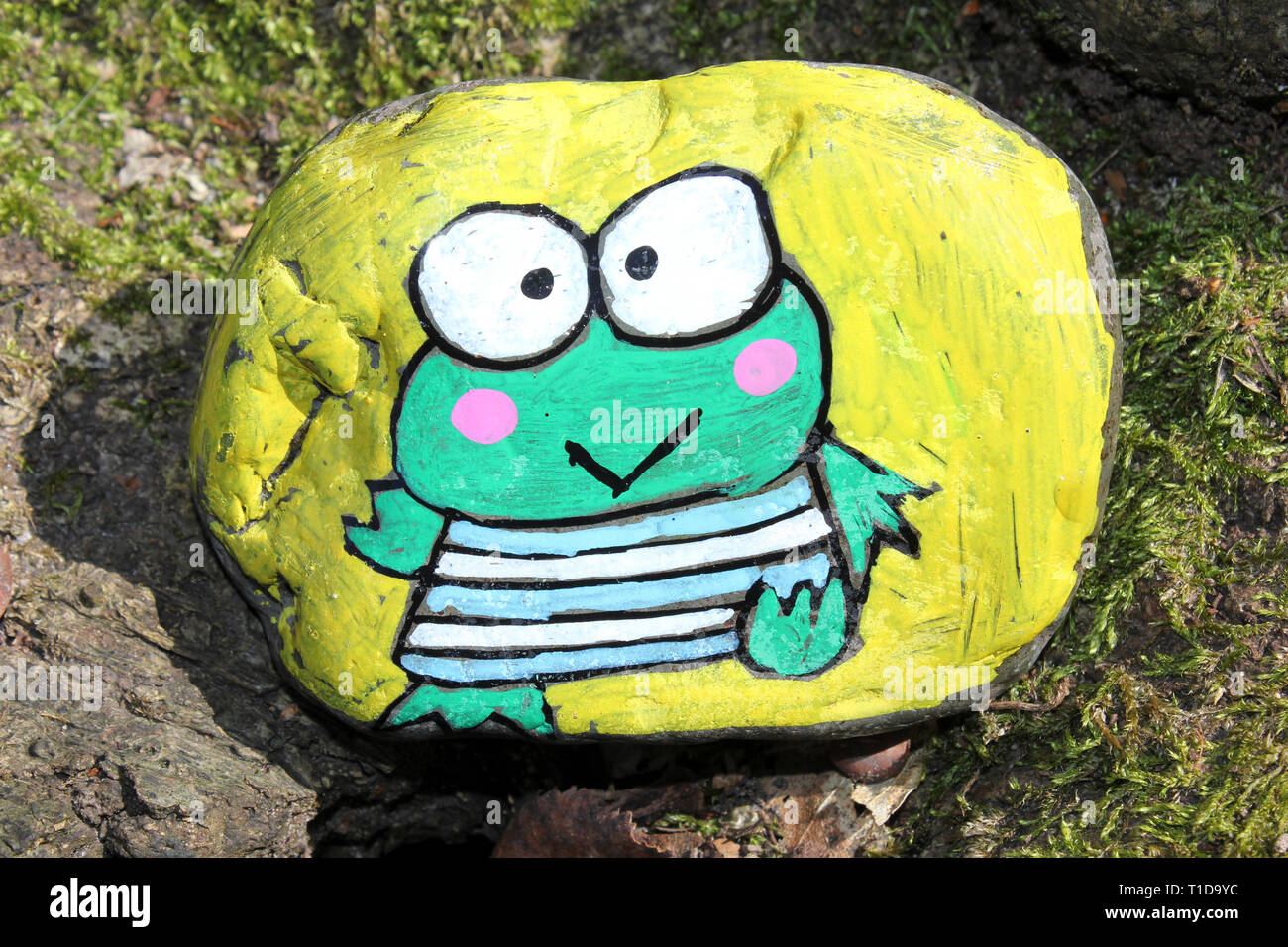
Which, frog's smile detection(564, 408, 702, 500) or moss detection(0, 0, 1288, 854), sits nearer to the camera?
frog's smile detection(564, 408, 702, 500)

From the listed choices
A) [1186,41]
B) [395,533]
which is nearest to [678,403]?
[395,533]

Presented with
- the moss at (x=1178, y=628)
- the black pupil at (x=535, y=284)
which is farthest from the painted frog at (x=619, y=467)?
the moss at (x=1178, y=628)

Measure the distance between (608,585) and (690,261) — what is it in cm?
79

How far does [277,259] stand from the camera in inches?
100.0

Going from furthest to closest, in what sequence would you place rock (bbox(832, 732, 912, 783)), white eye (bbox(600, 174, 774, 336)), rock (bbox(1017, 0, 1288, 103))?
rock (bbox(832, 732, 912, 783))
rock (bbox(1017, 0, 1288, 103))
white eye (bbox(600, 174, 774, 336))

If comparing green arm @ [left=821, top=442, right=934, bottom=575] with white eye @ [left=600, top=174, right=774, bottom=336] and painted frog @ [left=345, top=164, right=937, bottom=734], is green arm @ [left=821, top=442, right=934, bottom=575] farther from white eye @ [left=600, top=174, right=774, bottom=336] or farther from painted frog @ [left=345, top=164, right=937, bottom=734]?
white eye @ [left=600, top=174, right=774, bottom=336]

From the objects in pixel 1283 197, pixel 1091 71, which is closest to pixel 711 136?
pixel 1091 71

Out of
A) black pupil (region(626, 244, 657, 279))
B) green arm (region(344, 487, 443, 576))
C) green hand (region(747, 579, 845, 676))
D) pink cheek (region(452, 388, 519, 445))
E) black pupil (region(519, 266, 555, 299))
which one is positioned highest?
black pupil (region(626, 244, 657, 279))

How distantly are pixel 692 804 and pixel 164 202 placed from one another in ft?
8.78

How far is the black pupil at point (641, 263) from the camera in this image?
2.34 metres

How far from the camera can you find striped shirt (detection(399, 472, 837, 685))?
8.04ft

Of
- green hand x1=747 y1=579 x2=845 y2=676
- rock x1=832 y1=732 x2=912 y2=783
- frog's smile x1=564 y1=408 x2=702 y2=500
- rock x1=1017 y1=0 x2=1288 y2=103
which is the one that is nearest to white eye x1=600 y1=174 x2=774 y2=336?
frog's smile x1=564 y1=408 x2=702 y2=500

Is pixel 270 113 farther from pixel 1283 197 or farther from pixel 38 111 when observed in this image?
pixel 1283 197

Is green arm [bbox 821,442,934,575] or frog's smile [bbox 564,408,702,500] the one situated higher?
frog's smile [bbox 564,408,702,500]
